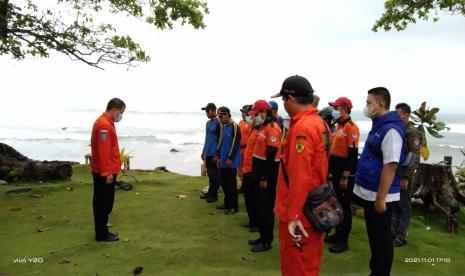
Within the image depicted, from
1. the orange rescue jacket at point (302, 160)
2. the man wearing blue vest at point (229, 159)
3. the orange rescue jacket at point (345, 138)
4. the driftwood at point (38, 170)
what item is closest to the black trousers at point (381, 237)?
the orange rescue jacket at point (302, 160)

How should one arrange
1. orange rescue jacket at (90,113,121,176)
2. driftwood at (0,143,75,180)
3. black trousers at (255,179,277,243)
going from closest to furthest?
orange rescue jacket at (90,113,121,176), black trousers at (255,179,277,243), driftwood at (0,143,75,180)

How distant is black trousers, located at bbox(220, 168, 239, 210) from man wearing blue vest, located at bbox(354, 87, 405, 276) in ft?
11.4

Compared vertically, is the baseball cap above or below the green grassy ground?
above

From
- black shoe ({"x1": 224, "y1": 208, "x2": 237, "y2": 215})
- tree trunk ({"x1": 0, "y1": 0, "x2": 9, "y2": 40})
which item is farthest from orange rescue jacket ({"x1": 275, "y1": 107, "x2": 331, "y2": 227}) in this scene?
tree trunk ({"x1": 0, "y1": 0, "x2": 9, "y2": 40})

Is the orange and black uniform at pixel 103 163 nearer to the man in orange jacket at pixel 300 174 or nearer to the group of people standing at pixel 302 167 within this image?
A: the group of people standing at pixel 302 167

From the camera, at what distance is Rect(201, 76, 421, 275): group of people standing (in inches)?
106

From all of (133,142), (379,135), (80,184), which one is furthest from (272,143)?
(133,142)

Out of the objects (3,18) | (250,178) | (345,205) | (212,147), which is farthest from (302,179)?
(3,18)

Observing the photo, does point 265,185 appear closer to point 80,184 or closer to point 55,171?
point 80,184

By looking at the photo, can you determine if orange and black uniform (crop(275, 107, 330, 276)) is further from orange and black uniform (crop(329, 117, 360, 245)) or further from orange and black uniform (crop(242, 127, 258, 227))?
orange and black uniform (crop(242, 127, 258, 227))

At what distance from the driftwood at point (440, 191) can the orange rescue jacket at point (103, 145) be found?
5.48 meters

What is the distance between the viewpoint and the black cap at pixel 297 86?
2826 millimetres

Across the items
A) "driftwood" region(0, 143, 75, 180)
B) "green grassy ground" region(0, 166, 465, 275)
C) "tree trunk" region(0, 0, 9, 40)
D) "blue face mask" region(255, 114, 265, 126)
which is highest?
"tree trunk" region(0, 0, 9, 40)

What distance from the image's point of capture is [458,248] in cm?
534
